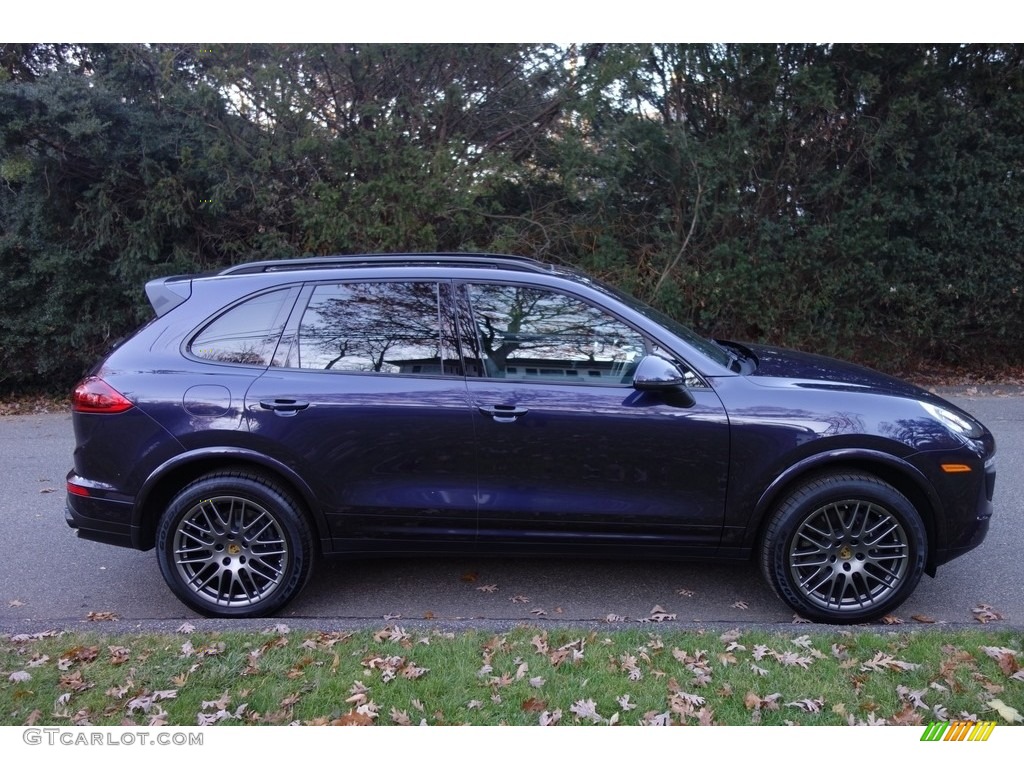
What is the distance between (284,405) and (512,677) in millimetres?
1715

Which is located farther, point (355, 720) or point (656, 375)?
point (656, 375)

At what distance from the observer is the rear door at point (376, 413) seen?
4.13 m

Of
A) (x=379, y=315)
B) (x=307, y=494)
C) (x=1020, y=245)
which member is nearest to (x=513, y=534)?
(x=307, y=494)

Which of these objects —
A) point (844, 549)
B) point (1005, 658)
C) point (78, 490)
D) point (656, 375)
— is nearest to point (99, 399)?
point (78, 490)

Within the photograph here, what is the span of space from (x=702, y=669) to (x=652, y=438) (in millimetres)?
1082

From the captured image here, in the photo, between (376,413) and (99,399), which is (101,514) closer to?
(99,399)

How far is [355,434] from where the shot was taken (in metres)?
4.13

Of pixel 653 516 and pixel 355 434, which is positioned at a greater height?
pixel 355 434

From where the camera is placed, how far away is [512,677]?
3.50 metres

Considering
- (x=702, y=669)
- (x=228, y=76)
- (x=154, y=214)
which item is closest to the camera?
(x=702, y=669)

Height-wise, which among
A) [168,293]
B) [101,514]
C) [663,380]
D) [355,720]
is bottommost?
[355,720]

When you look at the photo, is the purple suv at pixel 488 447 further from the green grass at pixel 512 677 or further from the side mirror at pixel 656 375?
the green grass at pixel 512 677

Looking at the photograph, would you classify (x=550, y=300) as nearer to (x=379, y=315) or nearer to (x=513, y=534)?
(x=379, y=315)
